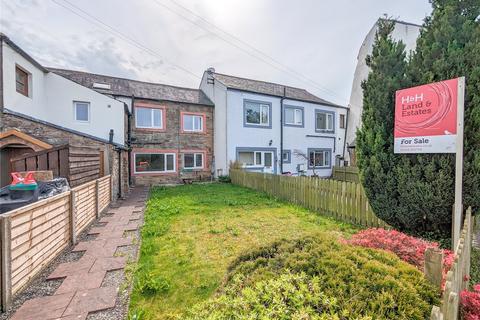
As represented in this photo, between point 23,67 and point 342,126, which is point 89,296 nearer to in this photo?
point 23,67

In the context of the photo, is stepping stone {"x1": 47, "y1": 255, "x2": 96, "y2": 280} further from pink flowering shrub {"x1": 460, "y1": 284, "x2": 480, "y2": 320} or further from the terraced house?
the terraced house

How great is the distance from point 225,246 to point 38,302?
118 inches

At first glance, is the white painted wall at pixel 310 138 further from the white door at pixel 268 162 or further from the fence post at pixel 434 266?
the fence post at pixel 434 266

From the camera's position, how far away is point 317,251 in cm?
243

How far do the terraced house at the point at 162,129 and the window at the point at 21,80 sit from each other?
13.0 feet

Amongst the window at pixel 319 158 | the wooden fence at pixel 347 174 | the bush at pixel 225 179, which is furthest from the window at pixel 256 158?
the wooden fence at pixel 347 174

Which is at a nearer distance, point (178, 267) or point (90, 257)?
point (178, 267)

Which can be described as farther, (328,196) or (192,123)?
(192,123)

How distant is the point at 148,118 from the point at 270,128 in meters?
8.32

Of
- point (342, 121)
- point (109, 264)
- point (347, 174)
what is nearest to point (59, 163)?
point (109, 264)

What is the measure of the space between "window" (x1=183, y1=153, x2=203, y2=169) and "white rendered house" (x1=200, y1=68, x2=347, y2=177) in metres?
1.14

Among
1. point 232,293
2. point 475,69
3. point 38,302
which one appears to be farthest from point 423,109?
point 38,302

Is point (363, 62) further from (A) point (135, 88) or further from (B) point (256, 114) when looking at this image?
(A) point (135, 88)

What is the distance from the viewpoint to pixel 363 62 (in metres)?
16.2
